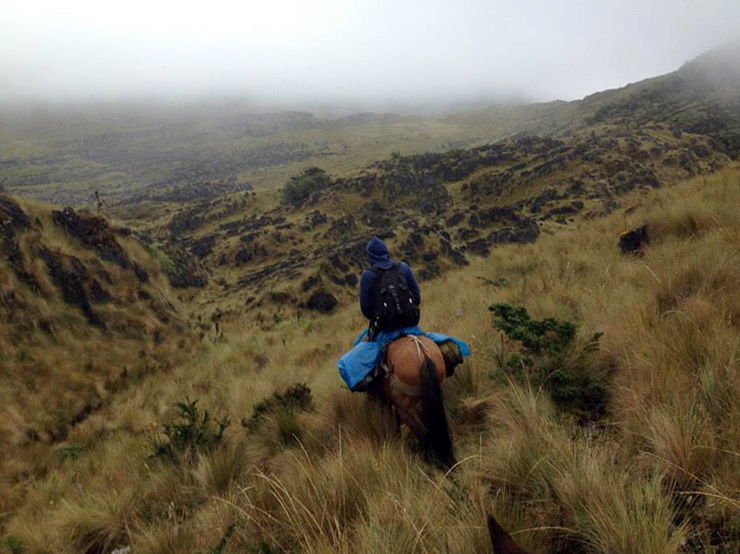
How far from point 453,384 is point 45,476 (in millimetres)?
4730

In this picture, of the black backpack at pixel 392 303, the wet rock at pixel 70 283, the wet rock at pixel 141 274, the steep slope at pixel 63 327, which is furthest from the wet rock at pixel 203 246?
the black backpack at pixel 392 303

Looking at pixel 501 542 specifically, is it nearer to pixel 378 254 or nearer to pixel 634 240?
pixel 378 254

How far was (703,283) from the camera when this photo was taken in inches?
130

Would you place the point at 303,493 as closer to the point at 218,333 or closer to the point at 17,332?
the point at 17,332

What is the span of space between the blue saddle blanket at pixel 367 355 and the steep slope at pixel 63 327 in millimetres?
3834

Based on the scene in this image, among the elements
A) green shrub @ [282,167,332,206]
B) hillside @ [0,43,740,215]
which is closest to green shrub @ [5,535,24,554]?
green shrub @ [282,167,332,206]

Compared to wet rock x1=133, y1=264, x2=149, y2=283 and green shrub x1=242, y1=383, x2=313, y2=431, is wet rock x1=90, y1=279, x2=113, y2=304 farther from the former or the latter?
green shrub x1=242, y1=383, x2=313, y2=431

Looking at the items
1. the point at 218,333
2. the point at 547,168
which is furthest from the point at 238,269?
the point at 547,168

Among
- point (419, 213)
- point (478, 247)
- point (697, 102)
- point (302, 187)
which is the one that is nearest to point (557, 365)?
point (478, 247)

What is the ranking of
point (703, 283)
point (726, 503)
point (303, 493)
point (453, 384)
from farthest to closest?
point (453, 384) < point (703, 283) < point (303, 493) < point (726, 503)

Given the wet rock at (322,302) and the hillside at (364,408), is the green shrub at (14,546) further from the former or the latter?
the wet rock at (322,302)

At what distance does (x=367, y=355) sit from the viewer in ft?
10.2

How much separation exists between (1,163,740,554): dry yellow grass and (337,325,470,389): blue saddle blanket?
404 millimetres

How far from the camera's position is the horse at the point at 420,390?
2.51 m
